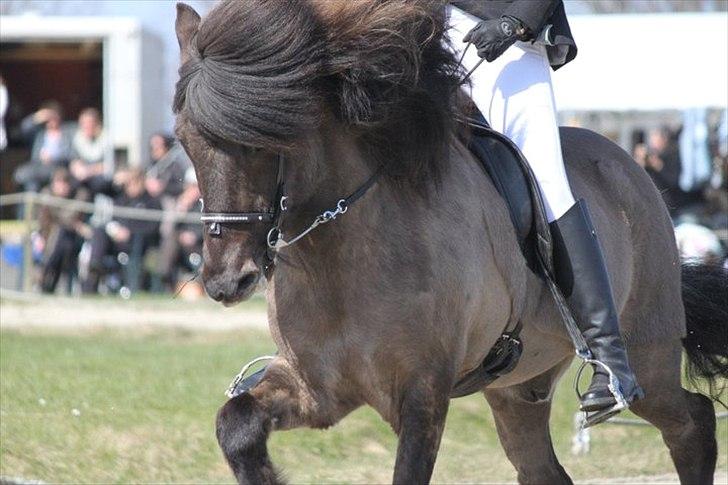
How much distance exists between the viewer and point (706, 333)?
7.51 metres

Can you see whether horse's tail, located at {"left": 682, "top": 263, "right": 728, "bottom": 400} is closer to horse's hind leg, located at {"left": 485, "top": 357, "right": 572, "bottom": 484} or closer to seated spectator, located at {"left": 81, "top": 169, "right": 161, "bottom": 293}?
horse's hind leg, located at {"left": 485, "top": 357, "right": 572, "bottom": 484}

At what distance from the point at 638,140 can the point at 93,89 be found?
853 centimetres

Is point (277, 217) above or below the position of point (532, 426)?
above

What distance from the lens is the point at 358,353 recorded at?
5203 mm

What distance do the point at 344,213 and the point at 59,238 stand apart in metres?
13.1

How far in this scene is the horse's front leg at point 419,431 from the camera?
5113 millimetres

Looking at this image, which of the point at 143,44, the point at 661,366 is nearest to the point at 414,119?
the point at 661,366

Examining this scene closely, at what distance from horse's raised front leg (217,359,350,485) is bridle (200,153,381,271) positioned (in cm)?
45

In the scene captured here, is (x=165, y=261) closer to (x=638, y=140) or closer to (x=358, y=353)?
(x=638, y=140)

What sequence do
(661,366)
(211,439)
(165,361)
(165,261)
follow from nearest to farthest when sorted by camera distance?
(661,366)
(211,439)
(165,361)
(165,261)

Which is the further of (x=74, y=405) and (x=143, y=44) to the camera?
(x=143, y=44)

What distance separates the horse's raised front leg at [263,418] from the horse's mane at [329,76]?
0.89m

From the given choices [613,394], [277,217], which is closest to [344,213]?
[277,217]

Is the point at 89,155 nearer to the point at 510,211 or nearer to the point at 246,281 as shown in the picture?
the point at 510,211
